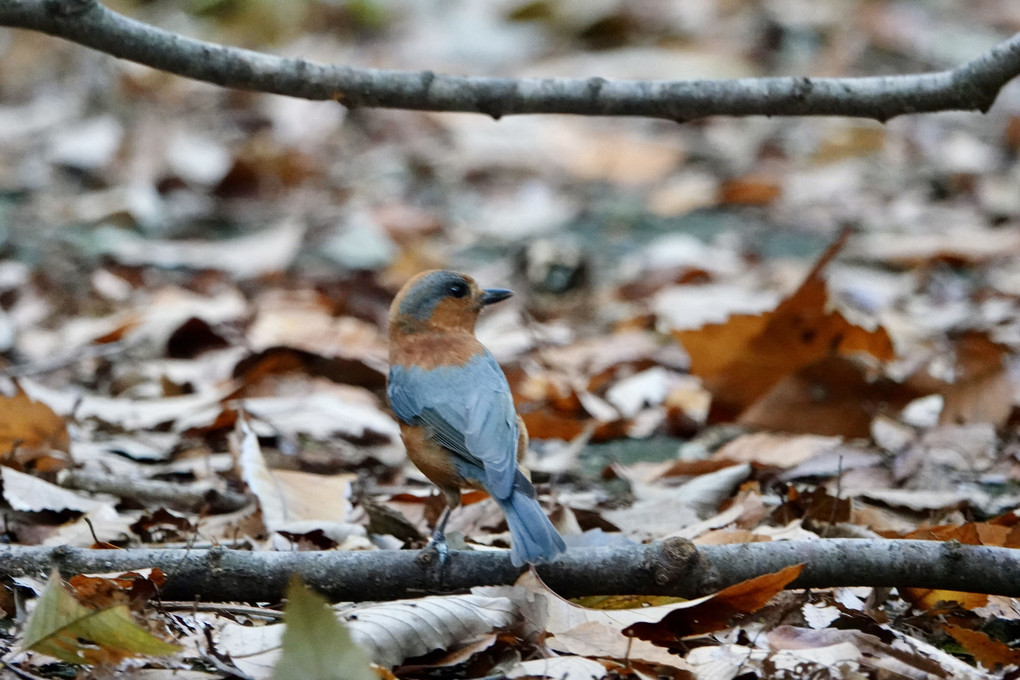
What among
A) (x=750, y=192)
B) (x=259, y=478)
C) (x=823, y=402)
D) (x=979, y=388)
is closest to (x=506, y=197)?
(x=750, y=192)

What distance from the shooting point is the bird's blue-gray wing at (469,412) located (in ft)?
10.2

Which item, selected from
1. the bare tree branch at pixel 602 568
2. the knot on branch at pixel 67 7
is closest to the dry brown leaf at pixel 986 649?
the bare tree branch at pixel 602 568

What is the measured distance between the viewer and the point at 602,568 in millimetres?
2723

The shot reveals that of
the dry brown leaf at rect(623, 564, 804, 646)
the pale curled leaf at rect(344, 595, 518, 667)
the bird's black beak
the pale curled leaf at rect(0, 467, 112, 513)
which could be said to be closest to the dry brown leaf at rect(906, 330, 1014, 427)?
the bird's black beak

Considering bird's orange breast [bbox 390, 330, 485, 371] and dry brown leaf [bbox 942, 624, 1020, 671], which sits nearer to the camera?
dry brown leaf [bbox 942, 624, 1020, 671]

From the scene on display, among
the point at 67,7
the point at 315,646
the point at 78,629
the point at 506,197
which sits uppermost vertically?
the point at 67,7

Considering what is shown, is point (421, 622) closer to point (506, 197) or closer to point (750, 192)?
point (750, 192)

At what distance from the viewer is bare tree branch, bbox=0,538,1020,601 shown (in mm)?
2646

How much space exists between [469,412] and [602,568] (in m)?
0.76

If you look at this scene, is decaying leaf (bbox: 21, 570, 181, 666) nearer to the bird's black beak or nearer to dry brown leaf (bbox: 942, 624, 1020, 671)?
dry brown leaf (bbox: 942, 624, 1020, 671)

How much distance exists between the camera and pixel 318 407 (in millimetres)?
4859

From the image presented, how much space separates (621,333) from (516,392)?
1.41 meters

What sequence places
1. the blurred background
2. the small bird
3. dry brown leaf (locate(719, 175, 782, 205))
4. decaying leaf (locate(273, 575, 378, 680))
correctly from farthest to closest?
dry brown leaf (locate(719, 175, 782, 205)) → the blurred background → the small bird → decaying leaf (locate(273, 575, 378, 680))

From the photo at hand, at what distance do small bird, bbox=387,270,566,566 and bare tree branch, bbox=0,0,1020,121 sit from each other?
68 centimetres
